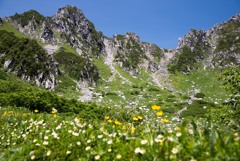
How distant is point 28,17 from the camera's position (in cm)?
17562

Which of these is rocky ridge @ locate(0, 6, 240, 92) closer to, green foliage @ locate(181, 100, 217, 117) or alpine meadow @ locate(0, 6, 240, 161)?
alpine meadow @ locate(0, 6, 240, 161)

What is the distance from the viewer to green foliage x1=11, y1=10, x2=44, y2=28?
172m

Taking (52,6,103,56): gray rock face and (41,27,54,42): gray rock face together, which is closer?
(41,27,54,42): gray rock face

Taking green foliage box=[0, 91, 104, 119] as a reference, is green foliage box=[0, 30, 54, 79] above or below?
above

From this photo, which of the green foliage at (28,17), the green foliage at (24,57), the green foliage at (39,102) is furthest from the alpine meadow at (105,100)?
the green foliage at (28,17)

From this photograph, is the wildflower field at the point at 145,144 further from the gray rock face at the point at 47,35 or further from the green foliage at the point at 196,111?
the gray rock face at the point at 47,35

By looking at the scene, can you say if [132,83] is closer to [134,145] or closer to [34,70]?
[34,70]

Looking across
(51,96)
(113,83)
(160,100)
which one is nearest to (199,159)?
(51,96)

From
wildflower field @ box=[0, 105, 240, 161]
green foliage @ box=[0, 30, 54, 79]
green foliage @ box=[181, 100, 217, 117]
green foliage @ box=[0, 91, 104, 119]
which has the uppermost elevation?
green foliage @ box=[0, 30, 54, 79]

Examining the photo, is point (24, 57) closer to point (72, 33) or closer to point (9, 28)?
point (9, 28)

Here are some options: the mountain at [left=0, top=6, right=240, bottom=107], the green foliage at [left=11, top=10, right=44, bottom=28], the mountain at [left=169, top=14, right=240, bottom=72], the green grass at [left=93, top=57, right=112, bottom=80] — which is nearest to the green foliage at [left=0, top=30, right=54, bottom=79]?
the mountain at [left=0, top=6, right=240, bottom=107]

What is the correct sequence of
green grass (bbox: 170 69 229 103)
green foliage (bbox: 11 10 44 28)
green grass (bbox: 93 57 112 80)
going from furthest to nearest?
green foliage (bbox: 11 10 44 28) → green grass (bbox: 93 57 112 80) → green grass (bbox: 170 69 229 103)

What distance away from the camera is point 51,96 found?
4138cm

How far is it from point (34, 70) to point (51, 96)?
201 feet
